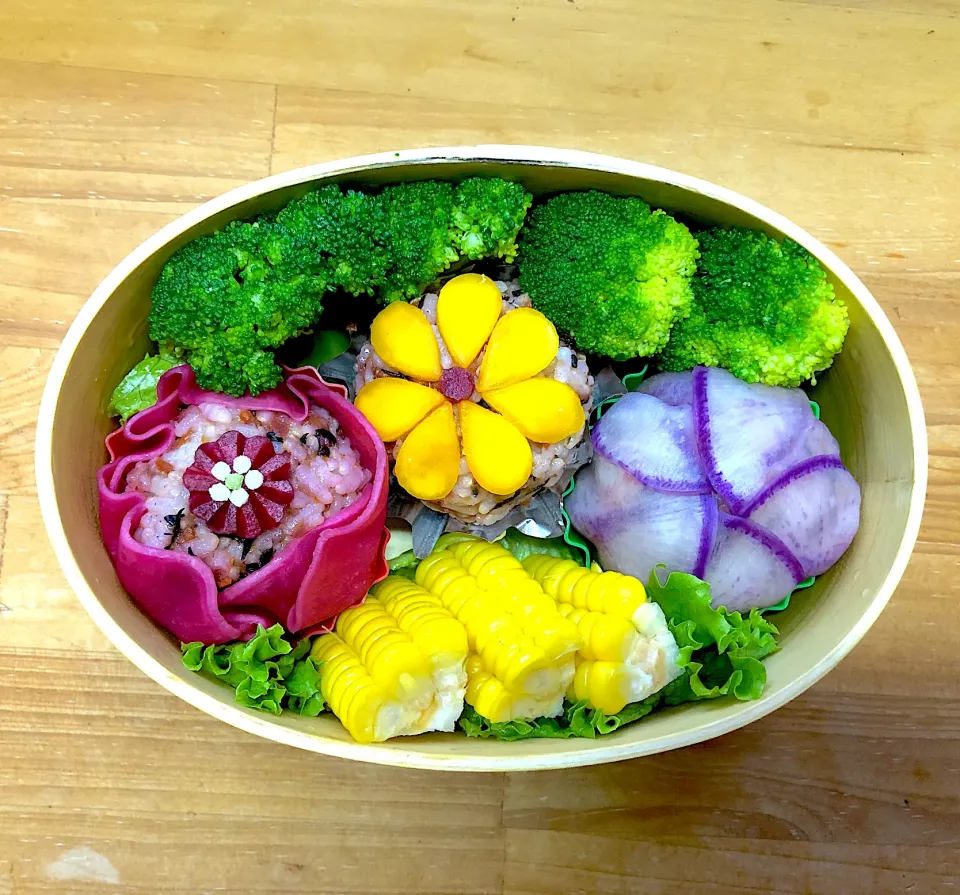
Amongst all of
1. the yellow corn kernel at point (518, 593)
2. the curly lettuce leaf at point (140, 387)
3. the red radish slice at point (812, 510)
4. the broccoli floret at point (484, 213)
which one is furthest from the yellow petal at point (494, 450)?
the curly lettuce leaf at point (140, 387)

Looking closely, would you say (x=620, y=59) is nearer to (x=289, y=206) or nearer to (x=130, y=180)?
(x=289, y=206)

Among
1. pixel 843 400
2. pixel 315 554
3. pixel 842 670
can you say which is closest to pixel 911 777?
pixel 842 670

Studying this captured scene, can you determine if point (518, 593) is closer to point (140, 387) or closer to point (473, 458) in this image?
point (473, 458)

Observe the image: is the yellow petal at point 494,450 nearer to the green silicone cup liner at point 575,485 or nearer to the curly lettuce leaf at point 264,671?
the green silicone cup liner at point 575,485

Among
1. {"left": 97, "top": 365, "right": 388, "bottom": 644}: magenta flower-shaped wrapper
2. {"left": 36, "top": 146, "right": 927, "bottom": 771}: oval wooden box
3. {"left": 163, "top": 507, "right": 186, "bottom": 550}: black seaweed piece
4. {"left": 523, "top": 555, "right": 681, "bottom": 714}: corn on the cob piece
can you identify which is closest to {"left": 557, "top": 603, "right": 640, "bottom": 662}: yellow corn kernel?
{"left": 523, "top": 555, "right": 681, "bottom": 714}: corn on the cob piece

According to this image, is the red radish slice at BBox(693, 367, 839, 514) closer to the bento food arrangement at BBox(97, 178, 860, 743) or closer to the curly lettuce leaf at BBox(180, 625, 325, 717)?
the bento food arrangement at BBox(97, 178, 860, 743)

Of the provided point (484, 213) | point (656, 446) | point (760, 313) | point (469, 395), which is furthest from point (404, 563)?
point (760, 313)

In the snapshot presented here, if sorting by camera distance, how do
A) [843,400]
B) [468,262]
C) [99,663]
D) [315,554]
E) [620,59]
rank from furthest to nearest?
[620,59] < [99,663] < [843,400] < [468,262] < [315,554]
